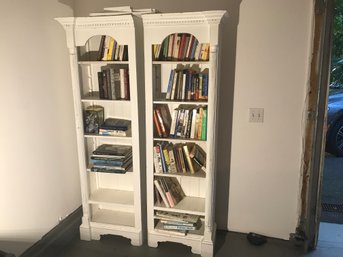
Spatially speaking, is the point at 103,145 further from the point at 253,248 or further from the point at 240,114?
the point at 253,248

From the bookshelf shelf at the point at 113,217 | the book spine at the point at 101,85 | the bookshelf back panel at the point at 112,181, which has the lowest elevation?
the bookshelf shelf at the point at 113,217

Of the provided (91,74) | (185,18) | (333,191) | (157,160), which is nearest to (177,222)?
(157,160)

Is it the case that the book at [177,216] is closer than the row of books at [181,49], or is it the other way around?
the row of books at [181,49]

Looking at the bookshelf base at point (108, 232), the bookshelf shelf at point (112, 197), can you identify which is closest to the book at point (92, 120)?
the bookshelf shelf at point (112, 197)

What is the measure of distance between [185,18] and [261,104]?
833 millimetres

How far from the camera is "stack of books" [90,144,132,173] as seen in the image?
2182 mm

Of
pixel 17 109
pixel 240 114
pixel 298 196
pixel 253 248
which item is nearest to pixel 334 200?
pixel 298 196

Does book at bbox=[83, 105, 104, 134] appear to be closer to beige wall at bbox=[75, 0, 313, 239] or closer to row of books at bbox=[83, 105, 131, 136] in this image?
row of books at bbox=[83, 105, 131, 136]

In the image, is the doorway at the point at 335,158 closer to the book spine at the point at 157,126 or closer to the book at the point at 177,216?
the book at the point at 177,216

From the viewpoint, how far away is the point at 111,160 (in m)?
2.19

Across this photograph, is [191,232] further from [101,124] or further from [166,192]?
[101,124]

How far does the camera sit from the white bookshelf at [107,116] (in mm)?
1941

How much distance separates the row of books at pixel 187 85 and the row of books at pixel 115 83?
308 millimetres

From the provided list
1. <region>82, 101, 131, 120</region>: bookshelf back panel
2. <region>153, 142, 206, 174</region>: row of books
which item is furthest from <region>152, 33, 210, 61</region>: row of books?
<region>153, 142, 206, 174</region>: row of books
